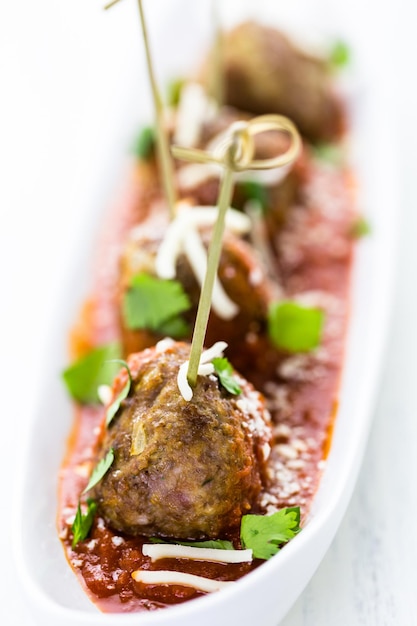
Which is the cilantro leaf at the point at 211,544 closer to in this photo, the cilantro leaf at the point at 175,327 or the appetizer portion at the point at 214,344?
the appetizer portion at the point at 214,344

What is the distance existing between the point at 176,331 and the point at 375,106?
2.51 meters

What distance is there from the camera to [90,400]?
14.8 feet

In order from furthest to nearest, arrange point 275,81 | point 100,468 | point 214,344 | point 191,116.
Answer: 1. point 275,81
2. point 191,116
3. point 214,344
4. point 100,468

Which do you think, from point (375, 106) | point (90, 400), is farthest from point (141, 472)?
point (375, 106)

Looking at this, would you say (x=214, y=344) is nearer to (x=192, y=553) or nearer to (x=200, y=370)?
(x=200, y=370)

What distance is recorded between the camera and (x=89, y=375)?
179 inches

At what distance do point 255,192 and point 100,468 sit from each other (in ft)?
7.19

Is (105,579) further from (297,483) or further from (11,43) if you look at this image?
(11,43)

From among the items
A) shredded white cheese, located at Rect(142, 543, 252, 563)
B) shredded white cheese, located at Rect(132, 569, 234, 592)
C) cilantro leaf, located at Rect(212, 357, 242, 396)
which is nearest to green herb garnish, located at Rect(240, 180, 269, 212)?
cilantro leaf, located at Rect(212, 357, 242, 396)

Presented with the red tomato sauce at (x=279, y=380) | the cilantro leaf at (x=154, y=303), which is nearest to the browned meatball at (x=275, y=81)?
the red tomato sauce at (x=279, y=380)

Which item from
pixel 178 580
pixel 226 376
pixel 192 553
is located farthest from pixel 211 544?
pixel 226 376

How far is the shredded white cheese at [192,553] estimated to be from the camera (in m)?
3.52

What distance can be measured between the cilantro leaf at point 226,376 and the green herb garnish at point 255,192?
1.78 m

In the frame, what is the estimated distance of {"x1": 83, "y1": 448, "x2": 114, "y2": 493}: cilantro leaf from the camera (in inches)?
144
